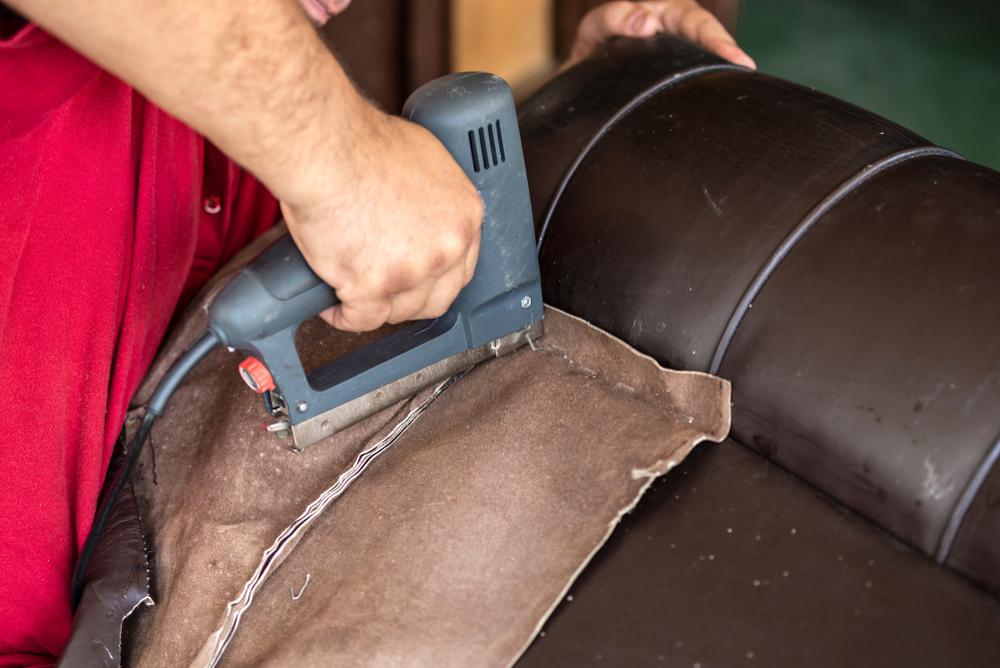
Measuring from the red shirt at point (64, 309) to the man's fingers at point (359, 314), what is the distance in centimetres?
26

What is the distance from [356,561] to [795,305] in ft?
1.51

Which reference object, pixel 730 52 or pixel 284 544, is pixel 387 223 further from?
pixel 730 52

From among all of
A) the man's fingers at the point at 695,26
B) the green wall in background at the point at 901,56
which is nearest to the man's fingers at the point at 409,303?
the man's fingers at the point at 695,26

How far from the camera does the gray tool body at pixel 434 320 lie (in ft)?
3.14

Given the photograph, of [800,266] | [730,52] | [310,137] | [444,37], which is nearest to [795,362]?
[800,266]

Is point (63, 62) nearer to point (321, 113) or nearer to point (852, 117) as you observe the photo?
point (321, 113)

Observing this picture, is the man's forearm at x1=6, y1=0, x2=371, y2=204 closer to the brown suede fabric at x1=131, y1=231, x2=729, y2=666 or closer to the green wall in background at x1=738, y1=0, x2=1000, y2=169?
A: the brown suede fabric at x1=131, y1=231, x2=729, y2=666

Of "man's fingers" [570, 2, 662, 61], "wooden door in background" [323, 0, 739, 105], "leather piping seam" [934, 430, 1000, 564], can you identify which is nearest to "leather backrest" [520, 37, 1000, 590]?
"leather piping seam" [934, 430, 1000, 564]

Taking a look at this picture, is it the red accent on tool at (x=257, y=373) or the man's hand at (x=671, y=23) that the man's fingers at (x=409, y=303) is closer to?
the red accent on tool at (x=257, y=373)

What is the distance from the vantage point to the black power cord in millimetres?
1007

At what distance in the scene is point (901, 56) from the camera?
3199mm

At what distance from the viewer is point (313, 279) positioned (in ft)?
3.14

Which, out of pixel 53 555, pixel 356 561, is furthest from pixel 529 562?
pixel 53 555

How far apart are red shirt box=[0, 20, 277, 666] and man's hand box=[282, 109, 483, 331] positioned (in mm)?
268
